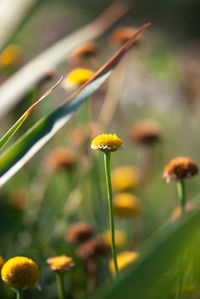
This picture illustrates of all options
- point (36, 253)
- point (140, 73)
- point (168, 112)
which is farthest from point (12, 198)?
point (140, 73)

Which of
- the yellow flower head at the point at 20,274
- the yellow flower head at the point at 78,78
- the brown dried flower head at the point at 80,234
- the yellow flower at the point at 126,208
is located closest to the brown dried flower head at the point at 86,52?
the yellow flower head at the point at 78,78

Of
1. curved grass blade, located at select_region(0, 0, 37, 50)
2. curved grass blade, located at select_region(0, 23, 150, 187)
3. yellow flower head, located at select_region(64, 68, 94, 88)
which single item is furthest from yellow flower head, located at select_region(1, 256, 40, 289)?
yellow flower head, located at select_region(64, 68, 94, 88)

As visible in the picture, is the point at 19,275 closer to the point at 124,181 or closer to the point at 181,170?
the point at 181,170

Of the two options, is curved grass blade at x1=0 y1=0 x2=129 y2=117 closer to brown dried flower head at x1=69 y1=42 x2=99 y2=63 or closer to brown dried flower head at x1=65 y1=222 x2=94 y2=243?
brown dried flower head at x1=65 y1=222 x2=94 y2=243

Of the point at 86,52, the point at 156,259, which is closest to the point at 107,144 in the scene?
the point at 156,259

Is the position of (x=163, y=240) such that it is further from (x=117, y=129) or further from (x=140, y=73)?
(x=140, y=73)

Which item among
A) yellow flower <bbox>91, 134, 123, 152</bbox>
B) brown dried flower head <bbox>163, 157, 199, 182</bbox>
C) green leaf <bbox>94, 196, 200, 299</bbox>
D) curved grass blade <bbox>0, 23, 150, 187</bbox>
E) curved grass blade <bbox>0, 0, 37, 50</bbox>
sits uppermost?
curved grass blade <bbox>0, 0, 37, 50</bbox>
